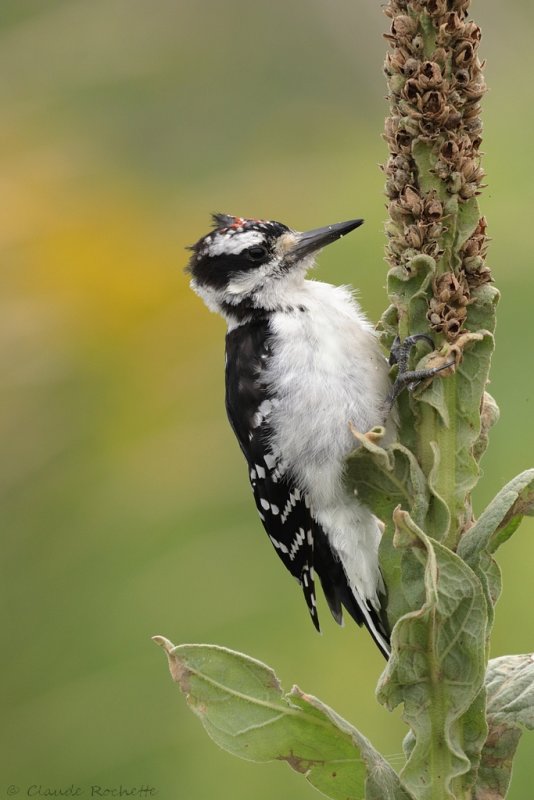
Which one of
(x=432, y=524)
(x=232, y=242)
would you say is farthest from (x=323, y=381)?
(x=432, y=524)

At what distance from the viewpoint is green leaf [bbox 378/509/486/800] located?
2.14 m

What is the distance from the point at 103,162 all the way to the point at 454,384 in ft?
Answer: 15.3

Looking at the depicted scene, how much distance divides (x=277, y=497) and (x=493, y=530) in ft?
5.24

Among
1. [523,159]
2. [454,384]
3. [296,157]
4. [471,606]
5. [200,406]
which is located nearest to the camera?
[471,606]

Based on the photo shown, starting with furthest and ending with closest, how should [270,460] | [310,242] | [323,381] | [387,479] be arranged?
1. [310,242]
2. [270,460]
3. [323,381]
4. [387,479]

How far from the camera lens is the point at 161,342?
18.5ft

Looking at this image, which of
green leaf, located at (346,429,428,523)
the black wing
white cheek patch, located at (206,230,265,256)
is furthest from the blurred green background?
green leaf, located at (346,429,428,523)

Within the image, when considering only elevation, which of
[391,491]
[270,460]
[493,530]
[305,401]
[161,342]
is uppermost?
[161,342]

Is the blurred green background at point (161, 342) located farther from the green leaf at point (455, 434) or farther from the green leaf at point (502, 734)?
the green leaf at point (455, 434)

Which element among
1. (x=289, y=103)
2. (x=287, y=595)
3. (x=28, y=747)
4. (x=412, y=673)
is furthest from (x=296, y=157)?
(x=412, y=673)

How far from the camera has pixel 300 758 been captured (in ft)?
7.49

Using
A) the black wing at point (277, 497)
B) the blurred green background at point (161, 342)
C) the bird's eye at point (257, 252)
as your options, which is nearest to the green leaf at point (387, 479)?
the black wing at point (277, 497)

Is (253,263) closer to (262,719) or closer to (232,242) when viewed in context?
(232,242)

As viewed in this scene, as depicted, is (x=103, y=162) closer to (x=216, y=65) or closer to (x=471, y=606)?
(x=216, y=65)
